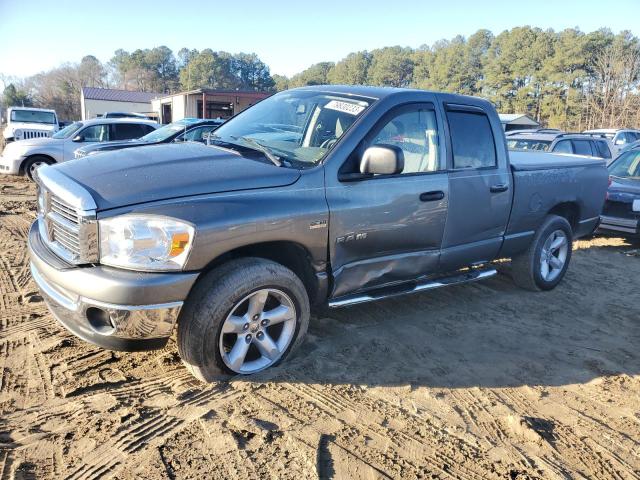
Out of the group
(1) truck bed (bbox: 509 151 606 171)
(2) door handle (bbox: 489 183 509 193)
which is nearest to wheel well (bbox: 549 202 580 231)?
(1) truck bed (bbox: 509 151 606 171)

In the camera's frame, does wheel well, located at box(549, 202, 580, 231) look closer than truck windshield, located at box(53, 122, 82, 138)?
Yes

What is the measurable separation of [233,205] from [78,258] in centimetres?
93

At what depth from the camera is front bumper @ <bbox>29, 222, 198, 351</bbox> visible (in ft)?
8.85

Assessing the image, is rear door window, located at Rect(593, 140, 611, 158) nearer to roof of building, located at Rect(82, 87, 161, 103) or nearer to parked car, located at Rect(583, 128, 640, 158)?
parked car, located at Rect(583, 128, 640, 158)

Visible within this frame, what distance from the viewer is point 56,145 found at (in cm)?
1199

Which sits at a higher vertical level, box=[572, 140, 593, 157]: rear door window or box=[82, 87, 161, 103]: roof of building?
box=[82, 87, 161, 103]: roof of building

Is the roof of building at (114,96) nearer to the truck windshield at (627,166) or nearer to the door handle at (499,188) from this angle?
the truck windshield at (627,166)

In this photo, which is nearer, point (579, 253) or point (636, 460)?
point (636, 460)

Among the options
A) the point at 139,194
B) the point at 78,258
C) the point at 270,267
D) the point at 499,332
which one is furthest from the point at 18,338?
the point at 499,332

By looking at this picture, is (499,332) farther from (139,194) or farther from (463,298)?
(139,194)

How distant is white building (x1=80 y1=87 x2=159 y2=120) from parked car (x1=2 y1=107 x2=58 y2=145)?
111 ft

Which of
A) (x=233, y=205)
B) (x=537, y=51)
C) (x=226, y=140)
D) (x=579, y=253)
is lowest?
(x=579, y=253)

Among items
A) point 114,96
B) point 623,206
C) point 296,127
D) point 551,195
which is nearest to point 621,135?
point 623,206

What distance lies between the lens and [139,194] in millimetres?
2848
